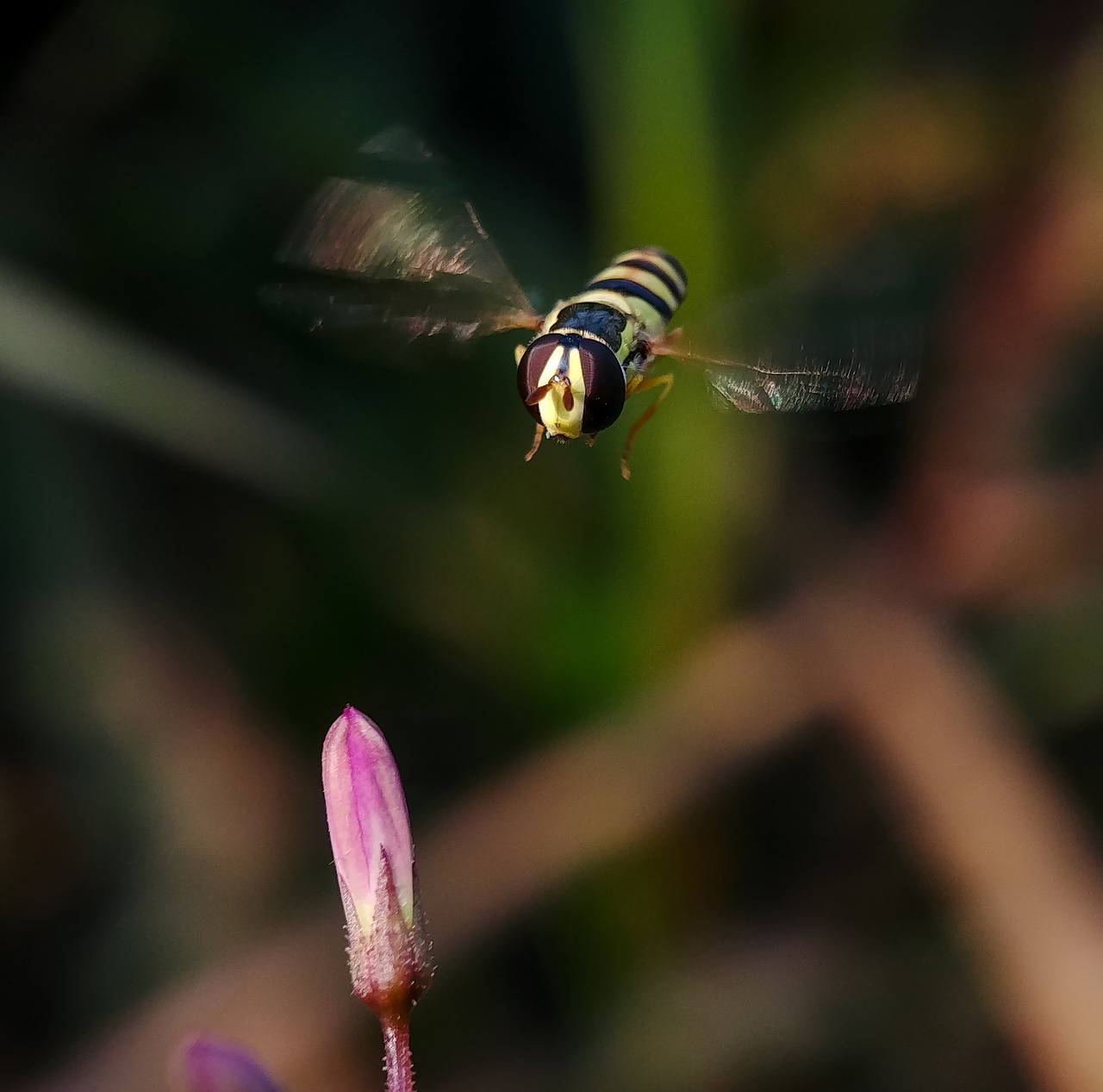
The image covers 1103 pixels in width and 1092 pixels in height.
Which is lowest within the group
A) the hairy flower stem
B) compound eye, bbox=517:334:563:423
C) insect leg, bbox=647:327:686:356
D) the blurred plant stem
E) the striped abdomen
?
the hairy flower stem

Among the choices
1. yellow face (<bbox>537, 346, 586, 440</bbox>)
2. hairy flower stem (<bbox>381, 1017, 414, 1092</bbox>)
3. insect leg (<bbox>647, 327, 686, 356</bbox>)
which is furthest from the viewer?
insect leg (<bbox>647, 327, 686, 356</bbox>)

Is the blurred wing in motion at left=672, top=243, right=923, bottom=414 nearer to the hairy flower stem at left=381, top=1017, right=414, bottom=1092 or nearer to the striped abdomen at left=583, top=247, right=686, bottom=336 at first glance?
the striped abdomen at left=583, top=247, right=686, bottom=336

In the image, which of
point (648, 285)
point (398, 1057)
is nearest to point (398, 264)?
point (648, 285)

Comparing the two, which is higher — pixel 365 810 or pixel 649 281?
pixel 649 281

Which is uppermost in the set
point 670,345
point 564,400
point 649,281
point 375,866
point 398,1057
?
point 649,281

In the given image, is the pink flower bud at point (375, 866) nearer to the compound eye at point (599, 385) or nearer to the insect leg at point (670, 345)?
the compound eye at point (599, 385)

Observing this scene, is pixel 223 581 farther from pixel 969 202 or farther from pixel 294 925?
pixel 969 202

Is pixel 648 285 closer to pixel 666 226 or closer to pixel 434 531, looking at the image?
pixel 666 226

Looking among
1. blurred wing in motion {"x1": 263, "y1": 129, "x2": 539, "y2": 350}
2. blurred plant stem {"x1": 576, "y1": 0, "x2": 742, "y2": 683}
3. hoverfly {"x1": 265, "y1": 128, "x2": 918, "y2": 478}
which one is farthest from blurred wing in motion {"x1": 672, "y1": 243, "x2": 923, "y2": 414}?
blurred plant stem {"x1": 576, "y1": 0, "x2": 742, "y2": 683}
